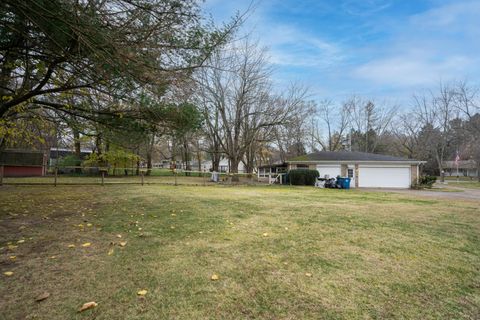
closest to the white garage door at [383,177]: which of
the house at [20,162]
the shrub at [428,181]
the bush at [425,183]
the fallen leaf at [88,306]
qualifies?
the bush at [425,183]

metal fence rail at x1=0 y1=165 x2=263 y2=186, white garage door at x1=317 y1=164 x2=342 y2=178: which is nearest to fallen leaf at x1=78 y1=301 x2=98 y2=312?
metal fence rail at x1=0 y1=165 x2=263 y2=186

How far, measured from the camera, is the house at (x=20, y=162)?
76.0ft

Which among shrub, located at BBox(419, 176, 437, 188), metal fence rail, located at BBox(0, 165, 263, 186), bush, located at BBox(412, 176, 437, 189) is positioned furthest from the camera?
shrub, located at BBox(419, 176, 437, 188)

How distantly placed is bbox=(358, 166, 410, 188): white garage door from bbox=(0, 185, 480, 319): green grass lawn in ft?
57.7

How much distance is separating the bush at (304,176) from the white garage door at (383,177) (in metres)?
4.31

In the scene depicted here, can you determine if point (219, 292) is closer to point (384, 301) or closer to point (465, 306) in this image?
point (384, 301)

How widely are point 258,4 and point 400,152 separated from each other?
4677cm

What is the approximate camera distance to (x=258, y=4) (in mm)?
4844

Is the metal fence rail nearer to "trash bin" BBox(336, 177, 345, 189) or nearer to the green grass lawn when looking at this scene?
"trash bin" BBox(336, 177, 345, 189)

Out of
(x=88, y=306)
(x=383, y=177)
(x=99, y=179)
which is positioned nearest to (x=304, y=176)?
(x=383, y=177)

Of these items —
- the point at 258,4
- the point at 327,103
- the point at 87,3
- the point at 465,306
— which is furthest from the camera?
the point at 327,103

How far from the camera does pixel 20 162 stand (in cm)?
2361

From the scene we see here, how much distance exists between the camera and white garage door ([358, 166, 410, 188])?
73.3 feet

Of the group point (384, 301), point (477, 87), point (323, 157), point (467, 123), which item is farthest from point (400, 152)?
point (384, 301)
